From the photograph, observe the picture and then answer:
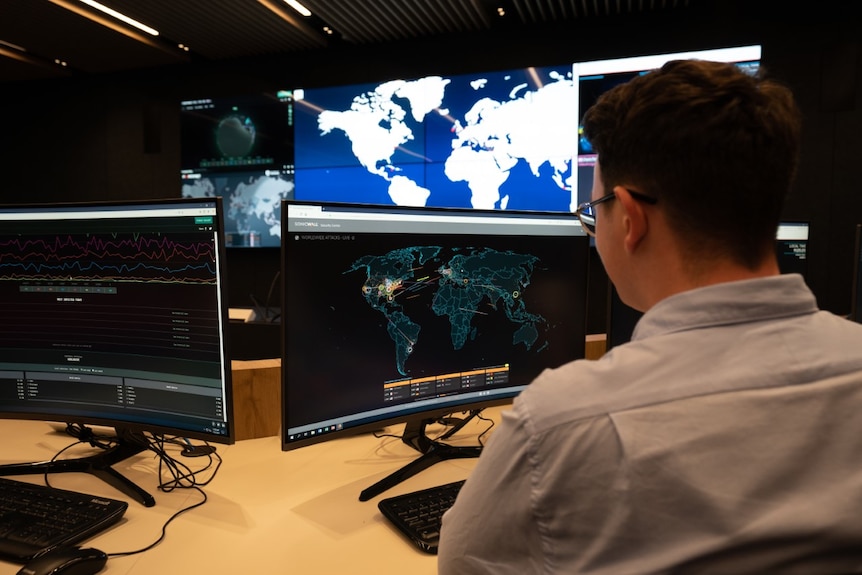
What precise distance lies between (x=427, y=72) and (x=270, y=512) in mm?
3599

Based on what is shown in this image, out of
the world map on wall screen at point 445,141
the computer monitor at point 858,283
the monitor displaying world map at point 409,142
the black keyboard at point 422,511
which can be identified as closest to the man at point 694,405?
the black keyboard at point 422,511

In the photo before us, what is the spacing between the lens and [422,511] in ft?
3.15

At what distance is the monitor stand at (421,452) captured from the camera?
1.07 metres

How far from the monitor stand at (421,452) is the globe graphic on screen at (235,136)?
3.53 meters

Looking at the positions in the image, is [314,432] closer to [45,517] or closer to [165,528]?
[165,528]

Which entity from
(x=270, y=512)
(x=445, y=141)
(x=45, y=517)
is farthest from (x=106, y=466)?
(x=445, y=141)

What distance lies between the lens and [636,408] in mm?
550

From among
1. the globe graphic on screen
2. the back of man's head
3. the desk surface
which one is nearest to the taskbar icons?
the desk surface

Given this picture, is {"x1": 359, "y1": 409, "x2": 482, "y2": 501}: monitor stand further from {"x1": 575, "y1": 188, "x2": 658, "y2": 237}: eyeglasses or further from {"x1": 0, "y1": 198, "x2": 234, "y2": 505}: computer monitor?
{"x1": 575, "y1": 188, "x2": 658, "y2": 237}: eyeglasses

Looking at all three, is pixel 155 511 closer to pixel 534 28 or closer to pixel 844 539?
pixel 844 539

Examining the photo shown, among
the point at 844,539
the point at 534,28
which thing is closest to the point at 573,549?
the point at 844,539

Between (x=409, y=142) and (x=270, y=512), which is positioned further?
(x=409, y=142)

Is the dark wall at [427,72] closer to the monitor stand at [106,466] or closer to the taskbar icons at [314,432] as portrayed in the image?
the taskbar icons at [314,432]

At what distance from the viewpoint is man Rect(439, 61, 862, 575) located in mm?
528
